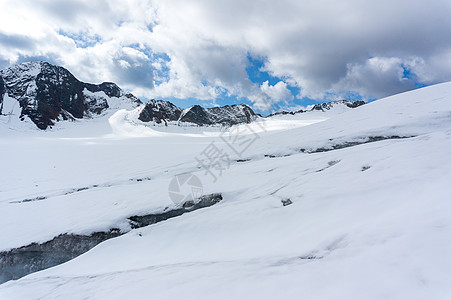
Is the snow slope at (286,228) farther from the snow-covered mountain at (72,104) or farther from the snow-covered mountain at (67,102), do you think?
the snow-covered mountain at (67,102)

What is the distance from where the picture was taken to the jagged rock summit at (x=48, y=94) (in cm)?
6919

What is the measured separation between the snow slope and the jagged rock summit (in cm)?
7744

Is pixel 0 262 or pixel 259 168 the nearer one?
pixel 0 262

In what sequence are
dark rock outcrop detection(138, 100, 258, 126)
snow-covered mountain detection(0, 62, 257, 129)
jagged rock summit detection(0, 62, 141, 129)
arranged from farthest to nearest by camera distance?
dark rock outcrop detection(138, 100, 258, 126), snow-covered mountain detection(0, 62, 257, 129), jagged rock summit detection(0, 62, 141, 129)

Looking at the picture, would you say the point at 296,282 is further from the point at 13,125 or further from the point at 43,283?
the point at 13,125

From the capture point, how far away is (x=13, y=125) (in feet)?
194

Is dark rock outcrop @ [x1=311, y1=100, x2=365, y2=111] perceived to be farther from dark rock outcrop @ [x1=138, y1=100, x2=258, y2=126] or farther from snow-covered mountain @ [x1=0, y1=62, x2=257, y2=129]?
snow-covered mountain @ [x1=0, y1=62, x2=257, y2=129]

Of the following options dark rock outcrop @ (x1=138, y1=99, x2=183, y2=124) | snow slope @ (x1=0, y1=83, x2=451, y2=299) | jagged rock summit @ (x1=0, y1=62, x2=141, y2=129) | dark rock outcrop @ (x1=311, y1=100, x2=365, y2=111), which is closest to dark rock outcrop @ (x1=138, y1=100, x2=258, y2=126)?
dark rock outcrop @ (x1=138, y1=99, x2=183, y2=124)

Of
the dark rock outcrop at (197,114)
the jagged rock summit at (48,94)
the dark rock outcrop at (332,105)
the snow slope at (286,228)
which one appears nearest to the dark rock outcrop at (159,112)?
the dark rock outcrop at (197,114)

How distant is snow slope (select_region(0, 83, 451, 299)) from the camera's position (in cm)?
301

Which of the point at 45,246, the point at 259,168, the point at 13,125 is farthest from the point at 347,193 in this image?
the point at 13,125

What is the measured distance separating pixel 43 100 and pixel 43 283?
9596cm

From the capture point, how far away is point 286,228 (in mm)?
5391

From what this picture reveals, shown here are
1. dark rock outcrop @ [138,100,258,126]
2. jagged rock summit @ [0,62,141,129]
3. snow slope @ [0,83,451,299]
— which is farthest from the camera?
dark rock outcrop @ [138,100,258,126]
